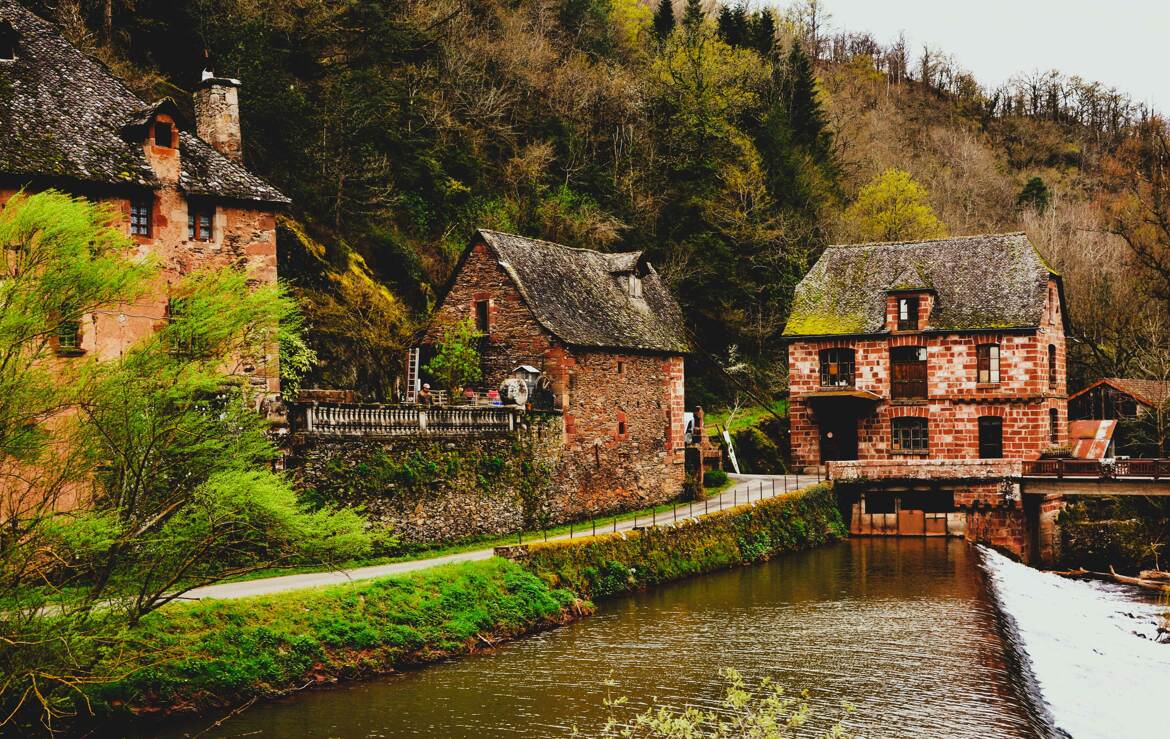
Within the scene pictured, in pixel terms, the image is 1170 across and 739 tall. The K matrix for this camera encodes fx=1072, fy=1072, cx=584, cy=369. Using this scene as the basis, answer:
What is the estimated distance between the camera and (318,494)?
84.3 ft

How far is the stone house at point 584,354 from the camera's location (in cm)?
3525

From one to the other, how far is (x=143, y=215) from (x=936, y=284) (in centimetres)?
3368

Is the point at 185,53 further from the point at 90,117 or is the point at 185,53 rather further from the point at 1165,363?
the point at 1165,363

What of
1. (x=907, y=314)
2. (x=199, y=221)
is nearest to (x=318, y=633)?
(x=199, y=221)

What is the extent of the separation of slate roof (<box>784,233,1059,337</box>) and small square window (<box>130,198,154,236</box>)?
94.2 feet

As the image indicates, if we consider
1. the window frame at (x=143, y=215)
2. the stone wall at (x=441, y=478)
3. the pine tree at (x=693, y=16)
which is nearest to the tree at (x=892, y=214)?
the pine tree at (x=693, y=16)

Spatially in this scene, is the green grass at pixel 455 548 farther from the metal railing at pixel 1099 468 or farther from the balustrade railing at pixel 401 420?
the metal railing at pixel 1099 468

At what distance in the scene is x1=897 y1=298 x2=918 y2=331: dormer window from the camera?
4666cm

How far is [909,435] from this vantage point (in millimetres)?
46781

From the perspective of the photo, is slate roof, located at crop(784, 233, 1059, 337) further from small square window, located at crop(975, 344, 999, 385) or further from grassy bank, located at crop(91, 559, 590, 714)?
grassy bank, located at crop(91, 559, 590, 714)

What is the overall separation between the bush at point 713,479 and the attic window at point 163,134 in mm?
24558

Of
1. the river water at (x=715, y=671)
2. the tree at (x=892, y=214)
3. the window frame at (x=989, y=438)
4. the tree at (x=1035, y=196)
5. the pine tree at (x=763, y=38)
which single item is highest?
the pine tree at (x=763, y=38)

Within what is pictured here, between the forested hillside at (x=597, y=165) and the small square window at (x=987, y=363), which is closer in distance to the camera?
the forested hillside at (x=597, y=165)

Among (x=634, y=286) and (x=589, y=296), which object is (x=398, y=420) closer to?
(x=589, y=296)
